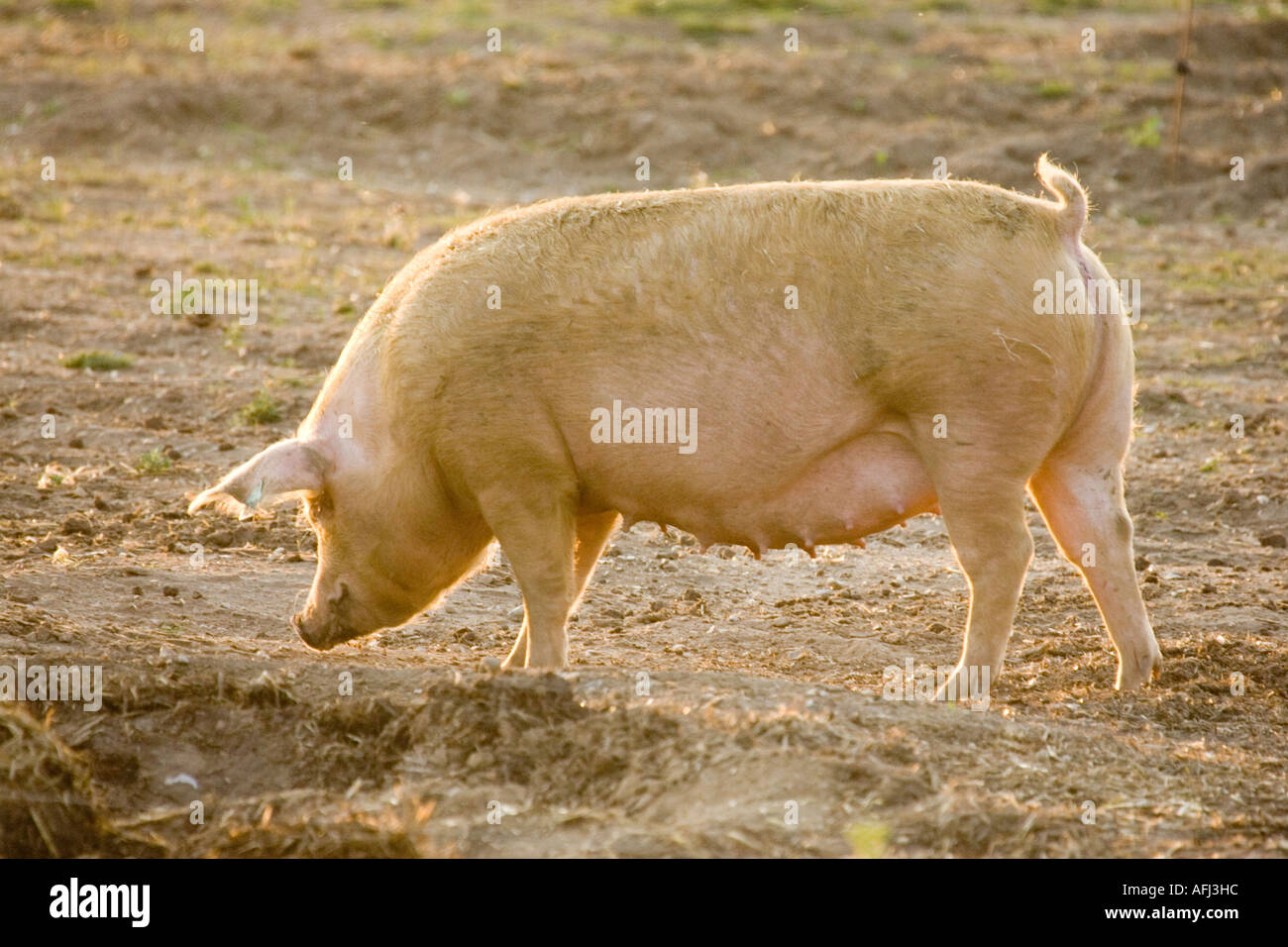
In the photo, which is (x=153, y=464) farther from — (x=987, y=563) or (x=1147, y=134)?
(x=1147, y=134)

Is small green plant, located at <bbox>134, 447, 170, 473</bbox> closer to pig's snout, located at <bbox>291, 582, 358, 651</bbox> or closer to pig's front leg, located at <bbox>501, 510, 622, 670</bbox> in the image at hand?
pig's snout, located at <bbox>291, 582, 358, 651</bbox>

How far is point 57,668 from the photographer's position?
5.49 meters

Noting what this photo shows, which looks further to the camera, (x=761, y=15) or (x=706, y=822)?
(x=761, y=15)

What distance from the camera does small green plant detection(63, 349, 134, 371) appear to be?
35.5 ft

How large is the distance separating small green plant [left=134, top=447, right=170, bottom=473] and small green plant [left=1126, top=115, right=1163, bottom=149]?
498 inches

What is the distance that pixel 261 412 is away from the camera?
32.0 feet

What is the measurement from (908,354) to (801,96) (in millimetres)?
15210

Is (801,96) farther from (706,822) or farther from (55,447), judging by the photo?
(706,822)

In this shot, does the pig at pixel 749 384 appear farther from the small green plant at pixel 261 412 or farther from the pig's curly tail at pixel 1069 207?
the small green plant at pixel 261 412

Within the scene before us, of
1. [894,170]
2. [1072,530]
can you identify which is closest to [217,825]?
[1072,530]

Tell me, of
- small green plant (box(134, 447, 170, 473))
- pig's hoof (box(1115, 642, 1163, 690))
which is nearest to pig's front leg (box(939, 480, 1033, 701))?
pig's hoof (box(1115, 642, 1163, 690))
